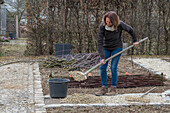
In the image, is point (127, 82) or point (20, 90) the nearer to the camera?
point (20, 90)

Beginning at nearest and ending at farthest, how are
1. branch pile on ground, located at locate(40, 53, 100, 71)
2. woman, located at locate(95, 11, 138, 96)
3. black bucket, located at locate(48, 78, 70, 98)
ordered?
black bucket, located at locate(48, 78, 70, 98), woman, located at locate(95, 11, 138, 96), branch pile on ground, located at locate(40, 53, 100, 71)

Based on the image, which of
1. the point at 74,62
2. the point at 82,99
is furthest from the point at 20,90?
the point at 74,62

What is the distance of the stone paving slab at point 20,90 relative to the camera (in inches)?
194

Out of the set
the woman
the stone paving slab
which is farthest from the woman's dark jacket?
the stone paving slab

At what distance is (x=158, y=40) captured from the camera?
Answer: 13.3 meters

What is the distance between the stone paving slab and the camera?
4.94 metres

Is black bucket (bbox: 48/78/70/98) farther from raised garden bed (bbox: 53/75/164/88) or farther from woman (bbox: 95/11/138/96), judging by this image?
raised garden bed (bbox: 53/75/164/88)

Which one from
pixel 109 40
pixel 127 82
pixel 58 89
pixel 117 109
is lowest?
pixel 117 109

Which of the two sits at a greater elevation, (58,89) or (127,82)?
(58,89)

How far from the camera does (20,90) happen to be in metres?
6.29

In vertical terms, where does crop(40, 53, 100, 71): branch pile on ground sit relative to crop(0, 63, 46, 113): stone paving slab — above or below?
above

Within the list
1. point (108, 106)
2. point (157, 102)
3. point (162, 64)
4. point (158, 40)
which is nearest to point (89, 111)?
point (108, 106)

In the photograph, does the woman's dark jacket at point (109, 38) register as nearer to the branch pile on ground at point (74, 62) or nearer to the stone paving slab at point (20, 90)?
the stone paving slab at point (20, 90)

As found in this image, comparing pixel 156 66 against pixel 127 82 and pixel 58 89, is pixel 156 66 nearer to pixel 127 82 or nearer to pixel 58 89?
pixel 127 82
